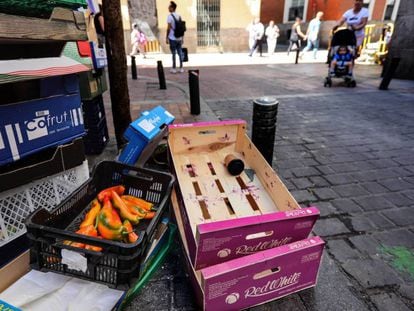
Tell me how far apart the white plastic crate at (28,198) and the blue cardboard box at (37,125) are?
0.73ft

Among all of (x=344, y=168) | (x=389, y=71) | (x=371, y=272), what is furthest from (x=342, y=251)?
(x=389, y=71)

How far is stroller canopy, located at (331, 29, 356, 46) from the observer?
638 centimetres

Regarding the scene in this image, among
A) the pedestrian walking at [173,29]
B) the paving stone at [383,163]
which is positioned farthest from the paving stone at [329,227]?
the pedestrian walking at [173,29]

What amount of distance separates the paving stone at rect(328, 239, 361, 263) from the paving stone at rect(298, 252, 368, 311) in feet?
0.43

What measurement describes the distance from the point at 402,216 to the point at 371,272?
800 mm

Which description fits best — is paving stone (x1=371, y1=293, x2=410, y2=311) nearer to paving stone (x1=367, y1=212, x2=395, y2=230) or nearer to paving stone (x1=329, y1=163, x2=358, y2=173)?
paving stone (x1=367, y1=212, x2=395, y2=230)

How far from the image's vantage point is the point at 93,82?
288 cm

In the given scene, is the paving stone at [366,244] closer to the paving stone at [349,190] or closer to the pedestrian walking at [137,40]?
the paving stone at [349,190]

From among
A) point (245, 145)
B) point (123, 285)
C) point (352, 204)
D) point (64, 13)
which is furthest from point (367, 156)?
point (64, 13)

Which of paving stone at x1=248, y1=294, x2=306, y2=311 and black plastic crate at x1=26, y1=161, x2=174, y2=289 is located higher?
black plastic crate at x1=26, y1=161, x2=174, y2=289

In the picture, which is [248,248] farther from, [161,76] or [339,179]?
[161,76]

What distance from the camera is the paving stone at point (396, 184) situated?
104 inches

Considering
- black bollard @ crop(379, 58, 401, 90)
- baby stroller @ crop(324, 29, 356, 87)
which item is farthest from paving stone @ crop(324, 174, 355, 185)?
black bollard @ crop(379, 58, 401, 90)

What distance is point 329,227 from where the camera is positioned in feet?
7.00
